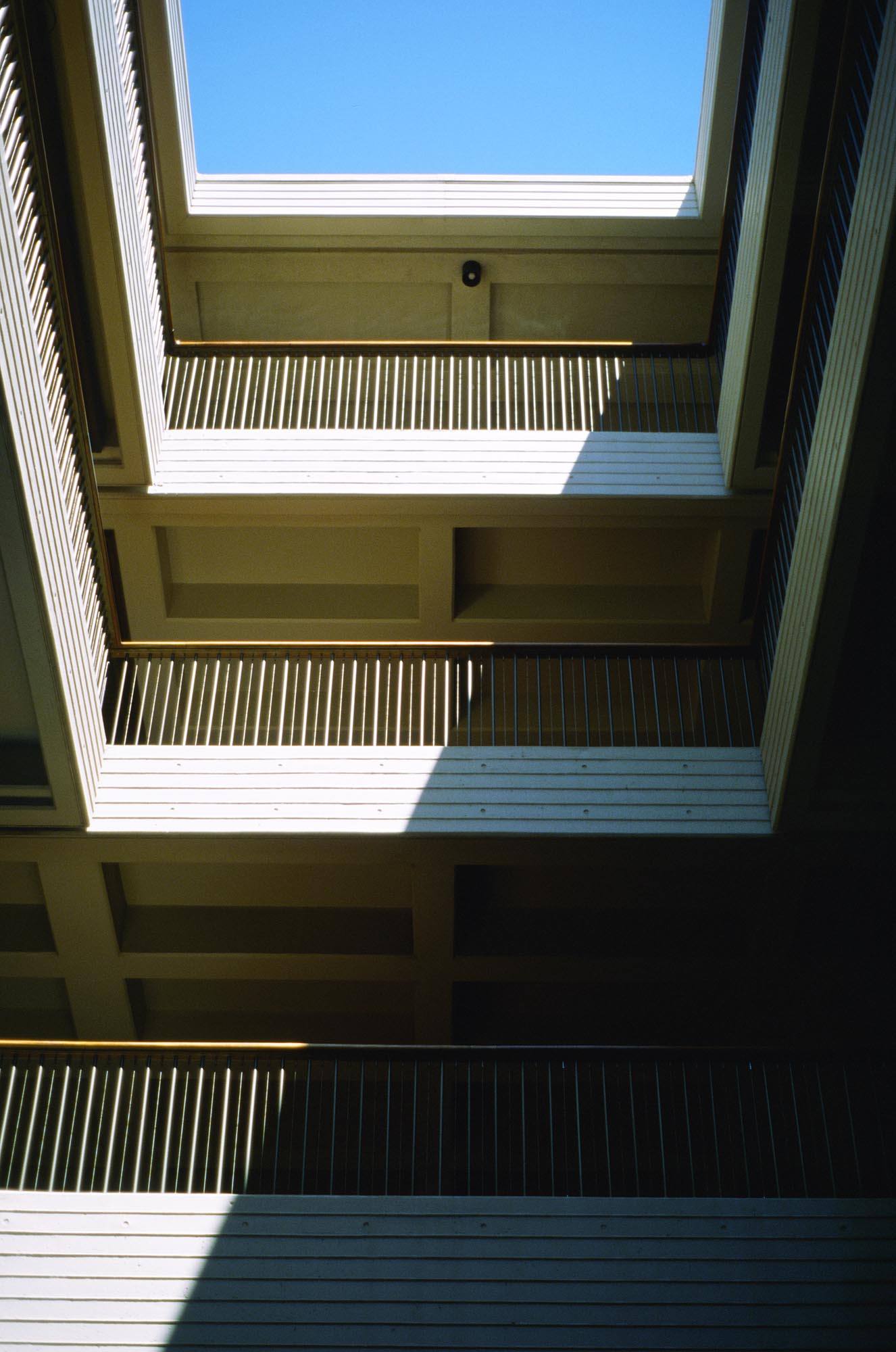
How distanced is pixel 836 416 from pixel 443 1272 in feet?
18.9

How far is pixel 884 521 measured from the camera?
702cm

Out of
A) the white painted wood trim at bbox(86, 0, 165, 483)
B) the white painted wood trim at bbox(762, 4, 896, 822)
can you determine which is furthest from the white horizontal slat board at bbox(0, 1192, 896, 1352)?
the white painted wood trim at bbox(86, 0, 165, 483)

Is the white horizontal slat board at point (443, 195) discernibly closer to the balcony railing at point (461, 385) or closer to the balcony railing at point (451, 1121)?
the balcony railing at point (461, 385)

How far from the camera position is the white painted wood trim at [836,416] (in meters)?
6.06

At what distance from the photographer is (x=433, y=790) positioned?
28.2 feet

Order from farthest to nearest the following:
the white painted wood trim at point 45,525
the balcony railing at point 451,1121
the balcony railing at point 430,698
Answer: the balcony railing at point 430,698 → the balcony railing at point 451,1121 → the white painted wood trim at point 45,525

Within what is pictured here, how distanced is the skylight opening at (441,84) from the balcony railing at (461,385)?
247 cm

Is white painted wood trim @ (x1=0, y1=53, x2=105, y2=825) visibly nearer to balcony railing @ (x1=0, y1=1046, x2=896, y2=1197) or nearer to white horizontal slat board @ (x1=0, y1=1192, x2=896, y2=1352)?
balcony railing @ (x1=0, y1=1046, x2=896, y2=1197)

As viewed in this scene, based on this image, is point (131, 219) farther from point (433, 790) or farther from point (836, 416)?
point (836, 416)

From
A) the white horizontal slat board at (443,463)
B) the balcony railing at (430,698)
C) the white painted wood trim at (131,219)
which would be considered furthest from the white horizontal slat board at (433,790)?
the white painted wood trim at (131,219)

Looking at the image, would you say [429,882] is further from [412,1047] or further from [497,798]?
[412,1047]

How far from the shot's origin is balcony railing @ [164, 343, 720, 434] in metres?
10.9

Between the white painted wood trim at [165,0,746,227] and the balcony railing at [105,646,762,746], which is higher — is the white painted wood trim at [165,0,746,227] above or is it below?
above

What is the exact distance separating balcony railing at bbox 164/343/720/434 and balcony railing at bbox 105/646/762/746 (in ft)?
8.16
